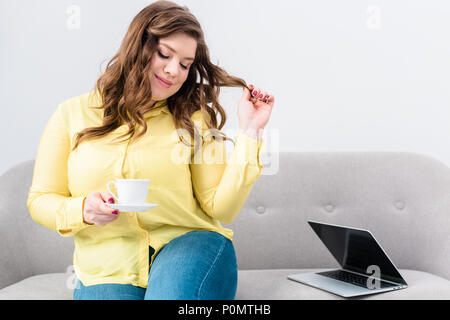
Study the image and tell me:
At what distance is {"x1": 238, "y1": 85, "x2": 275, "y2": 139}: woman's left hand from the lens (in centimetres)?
126

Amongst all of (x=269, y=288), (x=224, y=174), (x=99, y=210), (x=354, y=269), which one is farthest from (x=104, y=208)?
(x=354, y=269)

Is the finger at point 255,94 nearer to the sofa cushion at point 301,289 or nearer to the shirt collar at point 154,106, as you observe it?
the shirt collar at point 154,106

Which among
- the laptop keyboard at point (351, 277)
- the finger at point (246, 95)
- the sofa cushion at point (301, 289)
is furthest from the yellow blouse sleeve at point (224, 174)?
the laptop keyboard at point (351, 277)

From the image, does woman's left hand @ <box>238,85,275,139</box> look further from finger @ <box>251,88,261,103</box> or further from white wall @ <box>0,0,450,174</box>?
white wall @ <box>0,0,450,174</box>

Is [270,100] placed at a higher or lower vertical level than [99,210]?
higher

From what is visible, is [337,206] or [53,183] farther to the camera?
[337,206]

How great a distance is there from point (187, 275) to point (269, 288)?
0.47 m

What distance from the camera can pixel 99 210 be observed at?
1.04 metres

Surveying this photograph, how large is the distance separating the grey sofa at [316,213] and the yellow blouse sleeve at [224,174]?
474 millimetres

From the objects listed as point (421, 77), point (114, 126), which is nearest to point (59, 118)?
point (114, 126)

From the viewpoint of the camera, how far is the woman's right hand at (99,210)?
1.03 metres

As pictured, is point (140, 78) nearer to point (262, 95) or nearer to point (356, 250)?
point (262, 95)

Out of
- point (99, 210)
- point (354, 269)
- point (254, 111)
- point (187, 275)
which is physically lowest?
point (354, 269)

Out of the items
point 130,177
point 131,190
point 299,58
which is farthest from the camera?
point 299,58
